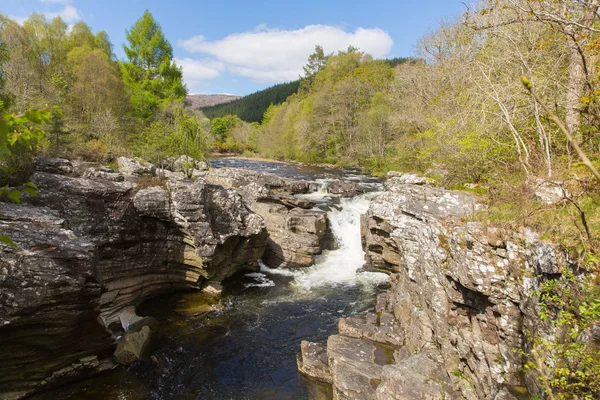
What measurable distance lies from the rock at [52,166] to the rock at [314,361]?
40.2 feet

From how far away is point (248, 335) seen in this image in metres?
11.4

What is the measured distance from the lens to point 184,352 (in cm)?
1041

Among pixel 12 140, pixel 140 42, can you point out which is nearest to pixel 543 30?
pixel 12 140

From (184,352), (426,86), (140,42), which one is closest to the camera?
(184,352)

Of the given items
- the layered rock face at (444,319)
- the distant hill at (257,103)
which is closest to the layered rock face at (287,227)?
the layered rock face at (444,319)

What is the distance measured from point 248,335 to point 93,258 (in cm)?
566

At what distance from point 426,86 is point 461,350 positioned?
27.1 metres

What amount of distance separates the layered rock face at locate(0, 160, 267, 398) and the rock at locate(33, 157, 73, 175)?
4cm

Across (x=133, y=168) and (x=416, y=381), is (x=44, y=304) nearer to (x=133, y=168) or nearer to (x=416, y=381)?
(x=416, y=381)

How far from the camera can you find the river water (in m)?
8.89

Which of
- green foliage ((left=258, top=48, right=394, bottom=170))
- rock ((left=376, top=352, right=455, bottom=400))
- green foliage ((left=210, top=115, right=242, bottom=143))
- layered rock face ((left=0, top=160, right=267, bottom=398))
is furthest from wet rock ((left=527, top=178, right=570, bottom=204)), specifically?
green foliage ((left=210, top=115, right=242, bottom=143))

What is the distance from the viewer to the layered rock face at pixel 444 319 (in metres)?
5.93

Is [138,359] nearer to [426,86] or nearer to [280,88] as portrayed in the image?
[426,86]

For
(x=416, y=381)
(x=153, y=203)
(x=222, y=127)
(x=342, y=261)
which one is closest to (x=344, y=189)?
(x=342, y=261)
